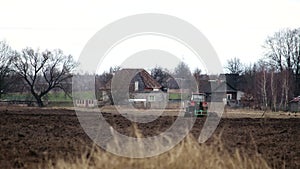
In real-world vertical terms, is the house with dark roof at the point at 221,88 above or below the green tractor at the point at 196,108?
above

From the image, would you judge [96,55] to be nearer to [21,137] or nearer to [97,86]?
[21,137]

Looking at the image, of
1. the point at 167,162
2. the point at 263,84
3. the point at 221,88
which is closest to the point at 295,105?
the point at 263,84

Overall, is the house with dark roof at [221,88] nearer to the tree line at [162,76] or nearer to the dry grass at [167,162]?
the tree line at [162,76]

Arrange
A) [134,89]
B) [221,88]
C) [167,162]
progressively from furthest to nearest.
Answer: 1. [221,88]
2. [134,89]
3. [167,162]

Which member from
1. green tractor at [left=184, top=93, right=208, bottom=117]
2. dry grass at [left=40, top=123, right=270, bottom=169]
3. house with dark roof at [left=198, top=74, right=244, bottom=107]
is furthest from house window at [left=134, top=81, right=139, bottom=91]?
dry grass at [left=40, top=123, right=270, bottom=169]

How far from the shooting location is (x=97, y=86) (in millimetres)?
47594

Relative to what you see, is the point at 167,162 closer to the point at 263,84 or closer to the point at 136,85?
the point at 136,85

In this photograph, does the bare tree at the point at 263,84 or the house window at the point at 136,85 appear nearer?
the house window at the point at 136,85

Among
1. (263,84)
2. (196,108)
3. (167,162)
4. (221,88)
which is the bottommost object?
(167,162)

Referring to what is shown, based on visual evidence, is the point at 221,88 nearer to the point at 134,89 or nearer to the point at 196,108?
the point at 134,89

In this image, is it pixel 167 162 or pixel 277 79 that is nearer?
pixel 167 162

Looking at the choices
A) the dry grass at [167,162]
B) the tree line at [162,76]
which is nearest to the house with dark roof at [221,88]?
the tree line at [162,76]

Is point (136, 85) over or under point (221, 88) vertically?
under

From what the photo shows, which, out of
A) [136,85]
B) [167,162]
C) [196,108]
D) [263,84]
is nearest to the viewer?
[167,162]
